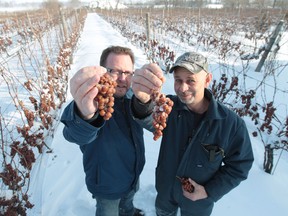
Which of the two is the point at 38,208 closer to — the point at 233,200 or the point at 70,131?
the point at 70,131

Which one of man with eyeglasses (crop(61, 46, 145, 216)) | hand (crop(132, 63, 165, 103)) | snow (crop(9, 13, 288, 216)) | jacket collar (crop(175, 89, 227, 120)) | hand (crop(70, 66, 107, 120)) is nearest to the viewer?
hand (crop(70, 66, 107, 120))

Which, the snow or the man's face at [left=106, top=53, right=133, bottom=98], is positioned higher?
the man's face at [left=106, top=53, right=133, bottom=98]

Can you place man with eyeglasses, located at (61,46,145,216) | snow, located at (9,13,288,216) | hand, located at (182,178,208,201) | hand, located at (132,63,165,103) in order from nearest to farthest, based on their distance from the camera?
hand, located at (132,63,165,103)
man with eyeglasses, located at (61,46,145,216)
hand, located at (182,178,208,201)
snow, located at (9,13,288,216)

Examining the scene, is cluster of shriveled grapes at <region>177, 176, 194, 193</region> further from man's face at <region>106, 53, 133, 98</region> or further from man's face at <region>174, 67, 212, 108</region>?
man's face at <region>106, 53, 133, 98</region>

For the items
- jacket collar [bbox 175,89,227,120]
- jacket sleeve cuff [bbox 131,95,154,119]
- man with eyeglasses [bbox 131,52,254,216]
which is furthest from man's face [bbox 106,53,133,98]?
jacket collar [bbox 175,89,227,120]

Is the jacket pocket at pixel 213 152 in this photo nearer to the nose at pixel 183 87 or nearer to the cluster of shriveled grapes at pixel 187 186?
the cluster of shriveled grapes at pixel 187 186

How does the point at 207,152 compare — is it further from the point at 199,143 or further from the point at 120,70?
the point at 120,70

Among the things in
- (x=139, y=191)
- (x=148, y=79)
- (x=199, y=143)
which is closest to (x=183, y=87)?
(x=199, y=143)

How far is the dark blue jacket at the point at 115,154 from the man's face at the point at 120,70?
0.08 metres

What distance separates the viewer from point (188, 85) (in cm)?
162

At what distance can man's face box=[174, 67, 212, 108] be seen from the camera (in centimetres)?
160

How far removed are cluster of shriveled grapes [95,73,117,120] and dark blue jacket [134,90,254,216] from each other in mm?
412

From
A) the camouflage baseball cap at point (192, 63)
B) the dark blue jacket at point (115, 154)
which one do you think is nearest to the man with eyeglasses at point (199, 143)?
the camouflage baseball cap at point (192, 63)

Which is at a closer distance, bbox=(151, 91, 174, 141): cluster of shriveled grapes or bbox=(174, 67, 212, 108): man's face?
bbox=(151, 91, 174, 141): cluster of shriveled grapes
